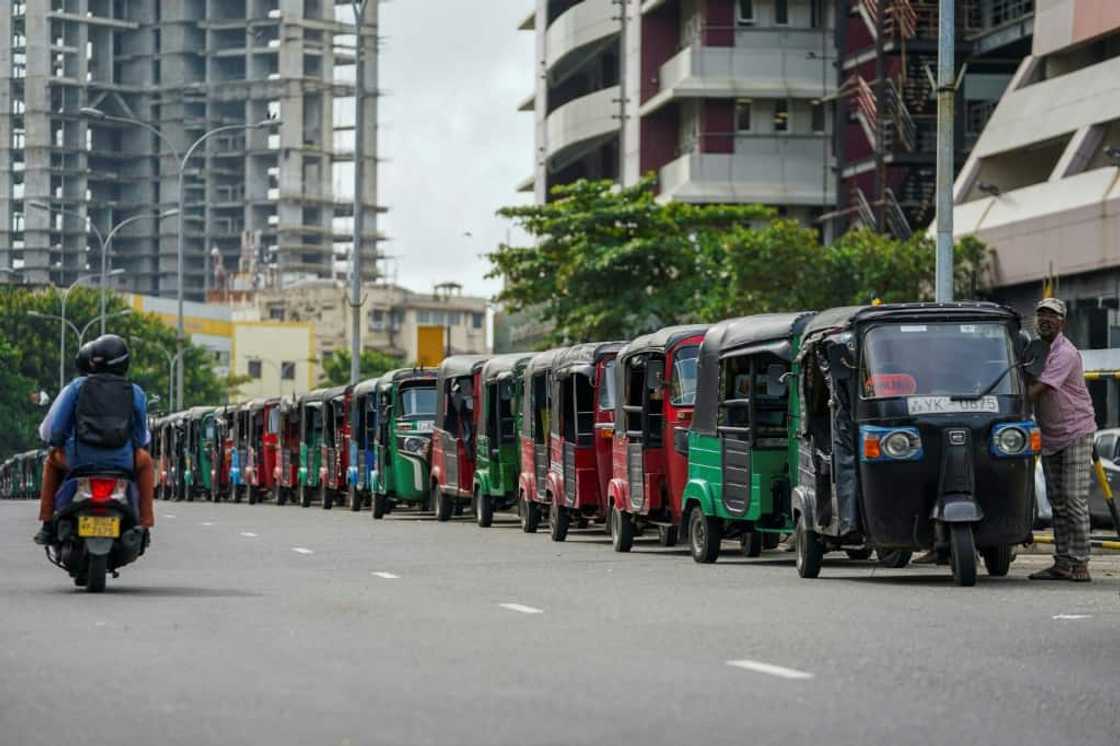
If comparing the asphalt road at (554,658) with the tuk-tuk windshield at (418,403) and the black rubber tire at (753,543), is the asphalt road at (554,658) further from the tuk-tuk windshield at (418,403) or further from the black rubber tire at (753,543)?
the tuk-tuk windshield at (418,403)

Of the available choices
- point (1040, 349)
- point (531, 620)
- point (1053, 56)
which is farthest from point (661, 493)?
point (1053, 56)

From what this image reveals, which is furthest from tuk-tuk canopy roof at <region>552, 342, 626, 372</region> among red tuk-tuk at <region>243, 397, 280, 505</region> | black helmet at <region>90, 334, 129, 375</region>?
red tuk-tuk at <region>243, 397, 280, 505</region>

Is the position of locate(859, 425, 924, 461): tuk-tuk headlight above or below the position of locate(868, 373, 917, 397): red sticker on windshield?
below

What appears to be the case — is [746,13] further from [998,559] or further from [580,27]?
[998,559]

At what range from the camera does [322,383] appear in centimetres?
16412

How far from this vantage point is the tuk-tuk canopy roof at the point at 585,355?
1128 inches

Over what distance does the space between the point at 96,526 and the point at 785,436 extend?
7.02 meters

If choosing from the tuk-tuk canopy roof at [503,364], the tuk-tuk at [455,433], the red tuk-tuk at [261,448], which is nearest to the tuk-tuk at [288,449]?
the red tuk-tuk at [261,448]

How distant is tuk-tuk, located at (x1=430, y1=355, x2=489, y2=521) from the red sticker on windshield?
1799 centimetres

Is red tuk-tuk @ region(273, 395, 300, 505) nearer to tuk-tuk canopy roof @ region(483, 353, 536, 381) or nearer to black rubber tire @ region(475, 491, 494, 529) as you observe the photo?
tuk-tuk canopy roof @ region(483, 353, 536, 381)

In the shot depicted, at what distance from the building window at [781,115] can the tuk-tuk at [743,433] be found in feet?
181

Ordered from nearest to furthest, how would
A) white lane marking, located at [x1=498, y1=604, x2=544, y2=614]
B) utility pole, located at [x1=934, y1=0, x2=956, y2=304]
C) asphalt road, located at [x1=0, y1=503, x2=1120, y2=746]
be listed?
asphalt road, located at [x1=0, y1=503, x2=1120, y2=746], white lane marking, located at [x1=498, y1=604, x2=544, y2=614], utility pole, located at [x1=934, y1=0, x2=956, y2=304]

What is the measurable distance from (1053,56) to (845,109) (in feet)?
50.2

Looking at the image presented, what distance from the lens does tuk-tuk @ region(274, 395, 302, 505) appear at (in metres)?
55.3
